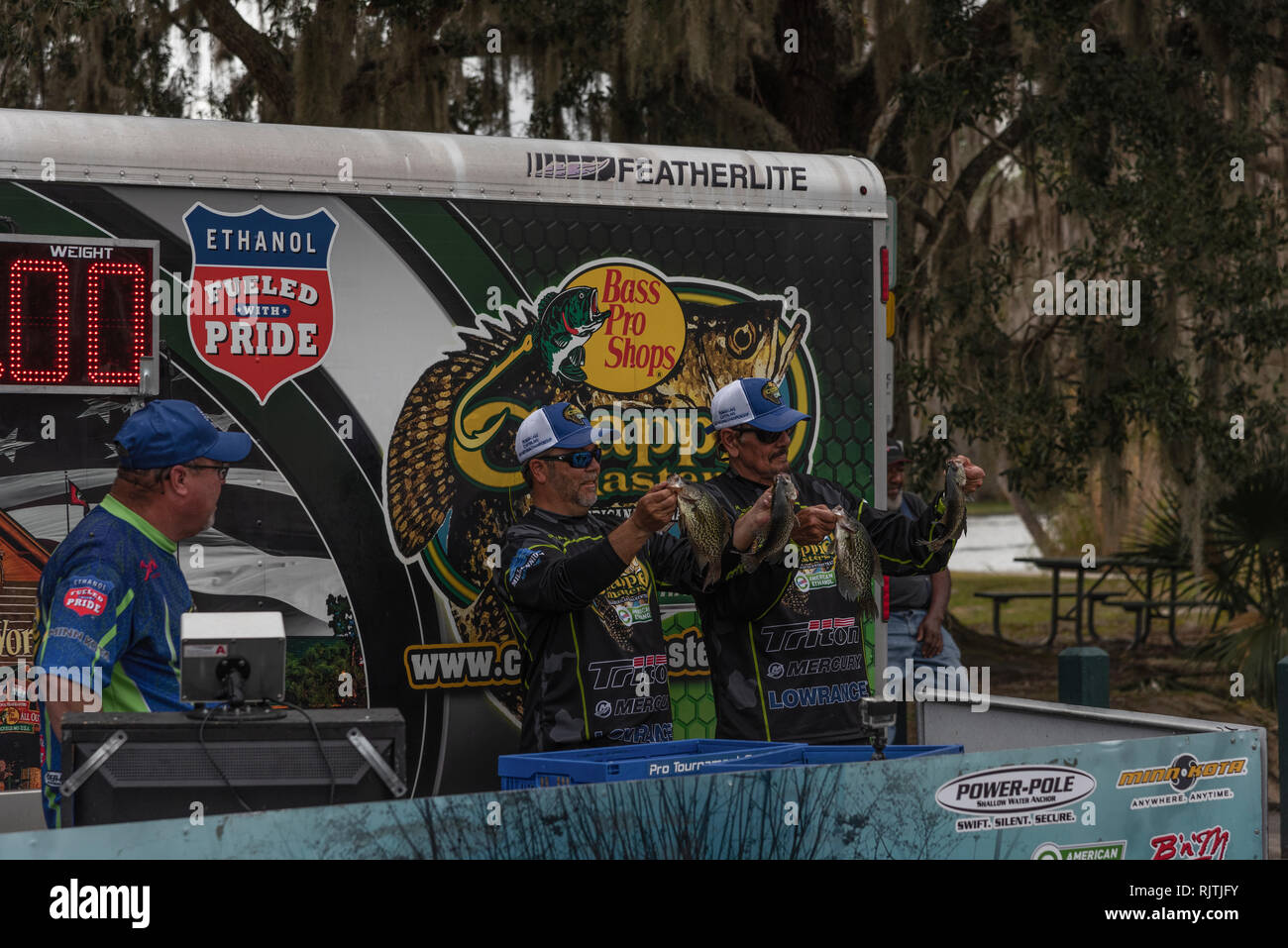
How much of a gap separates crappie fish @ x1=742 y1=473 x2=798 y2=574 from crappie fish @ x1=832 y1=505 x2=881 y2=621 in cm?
15

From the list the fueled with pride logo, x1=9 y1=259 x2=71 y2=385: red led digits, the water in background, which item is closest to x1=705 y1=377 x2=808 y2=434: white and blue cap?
the fueled with pride logo

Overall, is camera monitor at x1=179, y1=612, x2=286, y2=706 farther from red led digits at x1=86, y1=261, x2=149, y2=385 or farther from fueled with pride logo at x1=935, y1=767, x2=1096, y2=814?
fueled with pride logo at x1=935, y1=767, x2=1096, y2=814

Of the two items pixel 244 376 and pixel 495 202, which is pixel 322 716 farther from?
pixel 495 202

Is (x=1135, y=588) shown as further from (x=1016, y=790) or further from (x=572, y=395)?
(x=1016, y=790)

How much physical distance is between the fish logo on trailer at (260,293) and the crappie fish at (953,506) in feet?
7.05

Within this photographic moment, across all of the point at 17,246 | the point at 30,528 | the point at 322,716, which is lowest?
the point at 322,716

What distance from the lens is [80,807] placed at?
148 inches

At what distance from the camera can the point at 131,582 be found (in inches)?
170

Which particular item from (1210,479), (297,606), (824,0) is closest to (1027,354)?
(1210,479)

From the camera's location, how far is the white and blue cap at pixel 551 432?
5172 mm

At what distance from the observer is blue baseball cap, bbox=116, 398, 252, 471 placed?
14.5 ft

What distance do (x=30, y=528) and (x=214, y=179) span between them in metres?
1.30

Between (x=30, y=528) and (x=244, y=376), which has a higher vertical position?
(x=244, y=376)
